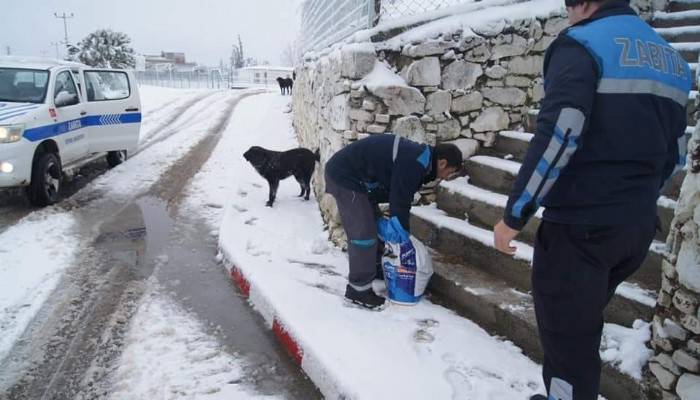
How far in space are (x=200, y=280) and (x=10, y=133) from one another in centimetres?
355

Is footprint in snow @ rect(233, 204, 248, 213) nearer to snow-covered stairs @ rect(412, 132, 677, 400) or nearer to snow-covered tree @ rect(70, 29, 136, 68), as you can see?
snow-covered stairs @ rect(412, 132, 677, 400)

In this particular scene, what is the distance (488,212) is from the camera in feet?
13.6

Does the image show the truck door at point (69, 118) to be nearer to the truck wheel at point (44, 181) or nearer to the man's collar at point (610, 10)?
the truck wheel at point (44, 181)

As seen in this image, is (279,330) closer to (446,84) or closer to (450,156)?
(450,156)

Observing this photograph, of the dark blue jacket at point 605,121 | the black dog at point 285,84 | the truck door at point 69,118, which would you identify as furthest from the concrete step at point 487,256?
the black dog at point 285,84

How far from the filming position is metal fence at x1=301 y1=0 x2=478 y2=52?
16.0 feet

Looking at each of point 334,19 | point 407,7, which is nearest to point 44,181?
point 334,19

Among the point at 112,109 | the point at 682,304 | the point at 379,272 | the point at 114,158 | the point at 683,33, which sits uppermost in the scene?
the point at 683,33

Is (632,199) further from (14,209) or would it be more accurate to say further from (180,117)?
(180,117)

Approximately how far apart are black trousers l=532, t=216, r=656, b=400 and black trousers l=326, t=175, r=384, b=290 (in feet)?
5.74

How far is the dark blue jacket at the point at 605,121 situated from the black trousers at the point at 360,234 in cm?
183

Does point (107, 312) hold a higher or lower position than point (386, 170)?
lower

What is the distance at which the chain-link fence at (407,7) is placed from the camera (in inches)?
194

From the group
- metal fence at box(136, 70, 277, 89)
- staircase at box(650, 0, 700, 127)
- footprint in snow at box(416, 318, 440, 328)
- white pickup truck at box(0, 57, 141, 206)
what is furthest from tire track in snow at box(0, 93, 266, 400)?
metal fence at box(136, 70, 277, 89)
